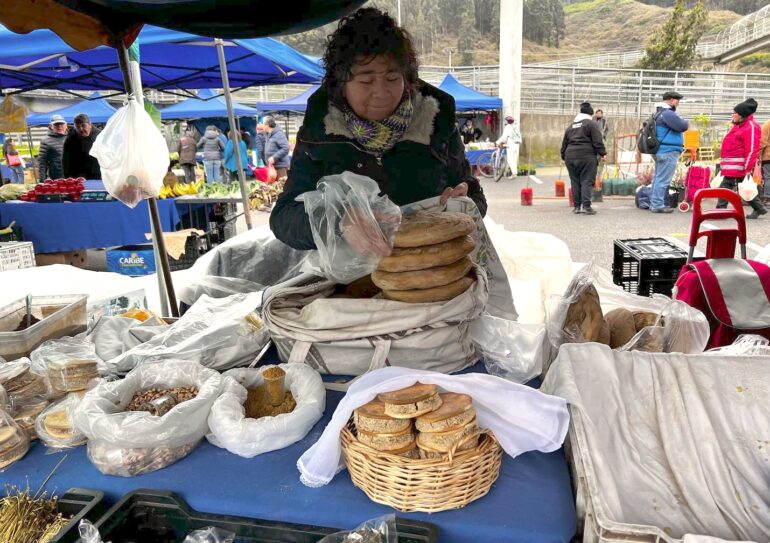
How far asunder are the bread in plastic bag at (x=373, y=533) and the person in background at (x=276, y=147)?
12.6 metres

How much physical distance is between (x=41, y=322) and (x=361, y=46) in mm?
1560

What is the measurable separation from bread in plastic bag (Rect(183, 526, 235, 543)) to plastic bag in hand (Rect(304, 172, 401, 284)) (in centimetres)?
77

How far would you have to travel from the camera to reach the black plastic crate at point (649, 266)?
3.31m

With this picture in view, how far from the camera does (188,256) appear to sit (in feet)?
19.9

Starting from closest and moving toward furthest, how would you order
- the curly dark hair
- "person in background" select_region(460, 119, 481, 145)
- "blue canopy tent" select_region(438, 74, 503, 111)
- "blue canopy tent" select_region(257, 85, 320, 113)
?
the curly dark hair, "blue canopy tent" select_region(257, 85, 320, 113), "blue canopy tent" select_region(438, 74, 503, 111), "person in background" select_region(460, 119, 481, 145)

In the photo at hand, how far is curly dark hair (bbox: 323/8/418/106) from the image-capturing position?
6.35 ft

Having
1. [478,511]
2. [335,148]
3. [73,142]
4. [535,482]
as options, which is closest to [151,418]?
[478,511]

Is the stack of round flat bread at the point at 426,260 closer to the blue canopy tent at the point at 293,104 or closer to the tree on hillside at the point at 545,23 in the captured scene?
the blue canopy tent at the point at 293,104

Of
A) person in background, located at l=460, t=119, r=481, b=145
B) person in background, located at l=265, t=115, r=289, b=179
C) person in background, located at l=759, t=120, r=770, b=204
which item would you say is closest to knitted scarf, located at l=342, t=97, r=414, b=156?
person in background, located at l=759, t=120, r=770, b=204

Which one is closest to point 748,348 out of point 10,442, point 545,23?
point 10,442

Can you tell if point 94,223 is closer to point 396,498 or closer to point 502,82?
point 396,498

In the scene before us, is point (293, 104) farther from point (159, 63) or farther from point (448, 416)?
point (448, 416)

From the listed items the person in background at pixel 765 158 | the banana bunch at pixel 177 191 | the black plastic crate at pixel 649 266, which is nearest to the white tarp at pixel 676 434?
the black plastic crate at pixel 649 266

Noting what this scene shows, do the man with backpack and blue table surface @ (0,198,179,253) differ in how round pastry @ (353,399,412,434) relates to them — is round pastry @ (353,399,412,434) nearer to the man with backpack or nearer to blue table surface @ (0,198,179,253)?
blue table surface @ (0,198,179,253)
